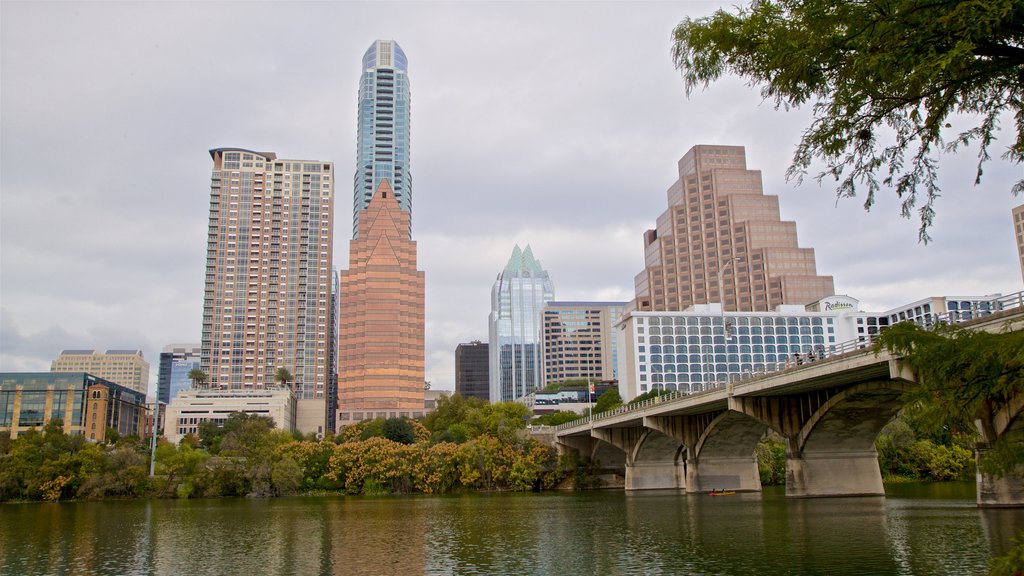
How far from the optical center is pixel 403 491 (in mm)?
106562

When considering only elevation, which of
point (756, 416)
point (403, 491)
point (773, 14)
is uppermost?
point (773, 14)

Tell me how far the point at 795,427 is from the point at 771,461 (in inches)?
1762

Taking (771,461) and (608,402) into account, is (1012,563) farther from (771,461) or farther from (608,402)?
(608,402)

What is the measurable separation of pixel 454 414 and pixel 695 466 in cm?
7089

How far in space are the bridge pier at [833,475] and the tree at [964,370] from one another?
176 feet

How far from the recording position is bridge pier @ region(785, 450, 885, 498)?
208 ft

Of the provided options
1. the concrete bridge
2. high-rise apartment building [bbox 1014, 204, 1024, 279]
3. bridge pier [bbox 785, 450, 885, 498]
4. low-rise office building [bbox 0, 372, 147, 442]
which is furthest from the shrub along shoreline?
high-rise apartment building [bbox 1014, 204, 1024, 279]

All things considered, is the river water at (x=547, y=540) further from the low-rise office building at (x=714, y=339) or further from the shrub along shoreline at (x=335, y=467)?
the low-rise office building at (x=714, y=339)

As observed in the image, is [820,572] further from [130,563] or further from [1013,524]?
[130,563]

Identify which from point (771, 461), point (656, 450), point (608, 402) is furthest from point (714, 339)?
point (656, 450)

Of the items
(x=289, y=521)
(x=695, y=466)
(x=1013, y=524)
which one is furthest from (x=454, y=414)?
(x=1013, y=524)

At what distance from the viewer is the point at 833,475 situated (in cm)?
6450

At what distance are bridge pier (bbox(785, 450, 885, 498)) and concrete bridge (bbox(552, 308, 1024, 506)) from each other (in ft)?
0.26

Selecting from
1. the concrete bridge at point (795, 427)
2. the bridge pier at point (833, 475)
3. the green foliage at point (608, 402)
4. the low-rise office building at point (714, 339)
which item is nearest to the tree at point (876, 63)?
the concrete bridge at point (795, 427)
